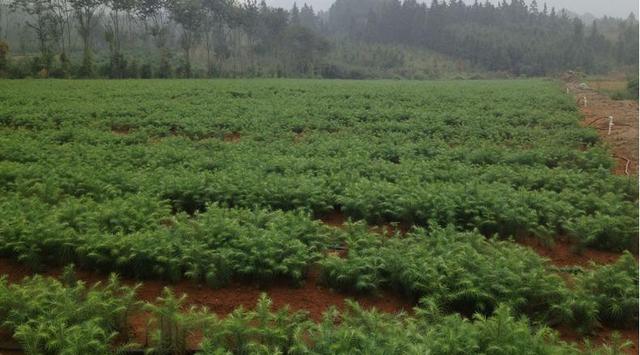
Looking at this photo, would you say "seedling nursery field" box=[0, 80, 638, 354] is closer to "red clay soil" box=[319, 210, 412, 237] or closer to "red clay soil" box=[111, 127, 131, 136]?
"red clay soil" box=[319, 210, 412, 237]

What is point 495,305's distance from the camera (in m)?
6.52

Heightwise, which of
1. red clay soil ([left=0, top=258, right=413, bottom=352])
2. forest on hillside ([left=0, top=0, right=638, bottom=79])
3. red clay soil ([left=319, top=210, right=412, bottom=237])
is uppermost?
forest on hillside ([left=0, top=0, right=638, bottom=79])

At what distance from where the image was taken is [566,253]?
898 cm

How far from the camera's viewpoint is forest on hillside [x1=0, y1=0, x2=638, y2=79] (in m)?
53.4

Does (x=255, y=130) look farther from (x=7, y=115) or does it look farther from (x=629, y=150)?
(x=629, y=150)

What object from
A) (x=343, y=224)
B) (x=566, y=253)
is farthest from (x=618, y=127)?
(x=343, y=224)

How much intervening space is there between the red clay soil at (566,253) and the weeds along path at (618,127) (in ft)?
16.7

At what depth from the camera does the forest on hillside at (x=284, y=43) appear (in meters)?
53.4

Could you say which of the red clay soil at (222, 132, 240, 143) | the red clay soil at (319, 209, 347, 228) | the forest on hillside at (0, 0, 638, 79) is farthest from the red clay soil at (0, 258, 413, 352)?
the forest on hillside at (0, 0, 638, 79)

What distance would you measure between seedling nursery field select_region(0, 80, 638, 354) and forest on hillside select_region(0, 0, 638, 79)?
36.8m

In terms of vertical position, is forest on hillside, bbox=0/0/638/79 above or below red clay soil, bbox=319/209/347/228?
above

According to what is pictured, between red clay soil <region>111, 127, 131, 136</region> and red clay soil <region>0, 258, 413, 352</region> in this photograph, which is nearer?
red clay soil <region>0, 258, 413, 352</region>

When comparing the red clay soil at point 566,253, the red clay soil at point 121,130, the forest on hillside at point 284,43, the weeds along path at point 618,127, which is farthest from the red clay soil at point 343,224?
the forest on hillside at point 284,43

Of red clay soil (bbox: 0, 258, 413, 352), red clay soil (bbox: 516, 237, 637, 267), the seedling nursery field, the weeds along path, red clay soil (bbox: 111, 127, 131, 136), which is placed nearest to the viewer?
the seedling nursery field
